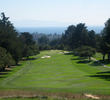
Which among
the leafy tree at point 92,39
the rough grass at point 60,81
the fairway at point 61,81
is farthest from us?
the leafy tree at point 92,39

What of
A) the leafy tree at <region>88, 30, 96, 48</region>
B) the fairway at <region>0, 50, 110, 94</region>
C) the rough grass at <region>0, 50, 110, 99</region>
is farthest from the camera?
the leafy tree at <region>88, 30, 96, 48</region>

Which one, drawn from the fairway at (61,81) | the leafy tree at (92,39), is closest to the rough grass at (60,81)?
the fairway at (61,81)

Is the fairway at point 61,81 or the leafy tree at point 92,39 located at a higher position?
the leafy tree at point 92,39

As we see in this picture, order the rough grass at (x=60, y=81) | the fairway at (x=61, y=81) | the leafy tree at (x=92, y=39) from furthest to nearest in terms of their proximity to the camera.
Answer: the leafy tree at (x=92, y=39) → the fairway at (x=61, y=81) → the rough grass at (x=60, y=81)

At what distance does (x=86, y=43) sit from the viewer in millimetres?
81438

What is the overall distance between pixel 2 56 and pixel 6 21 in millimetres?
23957

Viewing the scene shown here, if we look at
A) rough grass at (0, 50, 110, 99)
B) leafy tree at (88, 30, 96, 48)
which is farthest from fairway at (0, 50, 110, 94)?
leafy tree at (88, 30, 96, 48)

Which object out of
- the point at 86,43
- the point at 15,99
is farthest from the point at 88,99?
the point at 86,43

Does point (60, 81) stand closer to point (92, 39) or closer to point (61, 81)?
point (61, 81)

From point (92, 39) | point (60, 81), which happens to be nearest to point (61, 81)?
point (60, 81)

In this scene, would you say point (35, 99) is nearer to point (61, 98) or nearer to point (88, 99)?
point (61, 98)

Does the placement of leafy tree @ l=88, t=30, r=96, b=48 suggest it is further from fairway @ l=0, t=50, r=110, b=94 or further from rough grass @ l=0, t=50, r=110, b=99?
rough grass @ l=0, t=50, r=110, b=99

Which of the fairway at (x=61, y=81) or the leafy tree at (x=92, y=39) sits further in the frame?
the leafy tree at (x=92, y=39)

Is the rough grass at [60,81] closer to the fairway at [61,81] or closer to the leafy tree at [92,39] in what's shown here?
the fairway at [61,81]
